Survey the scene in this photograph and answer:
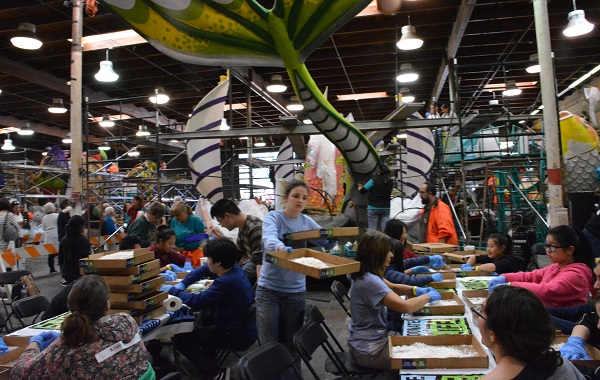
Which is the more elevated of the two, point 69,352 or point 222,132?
point 222,132

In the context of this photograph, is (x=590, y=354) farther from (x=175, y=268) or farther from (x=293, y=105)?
(x=293, y=105)

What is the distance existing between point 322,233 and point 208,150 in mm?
5097

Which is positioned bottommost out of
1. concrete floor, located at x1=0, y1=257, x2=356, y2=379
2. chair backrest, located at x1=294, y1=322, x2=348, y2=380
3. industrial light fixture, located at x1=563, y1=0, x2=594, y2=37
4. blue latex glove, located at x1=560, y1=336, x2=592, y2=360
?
concrete floor, located at x1=0, y1=257, x2=356, y2=379

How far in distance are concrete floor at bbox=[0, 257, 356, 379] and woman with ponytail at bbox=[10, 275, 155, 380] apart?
61cm

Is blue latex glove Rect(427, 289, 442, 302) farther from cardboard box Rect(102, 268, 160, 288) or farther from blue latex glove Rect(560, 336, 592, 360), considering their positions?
cardboard box Rect(102, 268, 160, 288)

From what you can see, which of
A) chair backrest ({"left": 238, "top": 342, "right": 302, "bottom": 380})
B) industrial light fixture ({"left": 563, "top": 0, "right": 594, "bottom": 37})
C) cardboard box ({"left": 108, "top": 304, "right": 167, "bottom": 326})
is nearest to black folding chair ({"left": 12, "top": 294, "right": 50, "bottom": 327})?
cardboard box ({"left": 108, "top": 304, "right": 167, "bottom": 326})

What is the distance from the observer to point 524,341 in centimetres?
155

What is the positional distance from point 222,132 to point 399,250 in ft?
14.6

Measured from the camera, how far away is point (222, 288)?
3.46 metres

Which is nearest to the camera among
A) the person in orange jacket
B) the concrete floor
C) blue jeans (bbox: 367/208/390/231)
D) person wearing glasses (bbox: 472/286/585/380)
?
person wearing glasses (bbox: 472/286/585/380)

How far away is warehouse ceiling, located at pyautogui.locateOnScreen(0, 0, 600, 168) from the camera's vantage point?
9.48 meters

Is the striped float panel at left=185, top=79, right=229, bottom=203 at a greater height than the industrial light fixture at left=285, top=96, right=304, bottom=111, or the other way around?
the industrial light fixture at left=285, top=96, right=304, bottom=111

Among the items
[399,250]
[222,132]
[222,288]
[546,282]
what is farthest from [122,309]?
[222,132]

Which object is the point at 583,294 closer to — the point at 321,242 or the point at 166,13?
the point at 321,242
